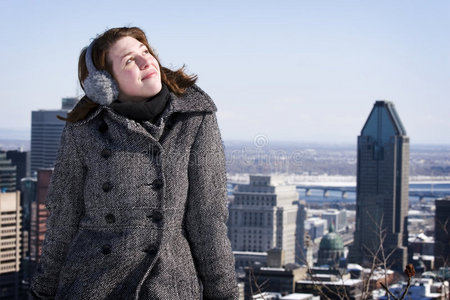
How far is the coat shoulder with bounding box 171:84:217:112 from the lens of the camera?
1.95 meters

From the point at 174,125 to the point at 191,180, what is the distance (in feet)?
0.41

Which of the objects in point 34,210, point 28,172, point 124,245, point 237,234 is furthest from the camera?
point 28,172

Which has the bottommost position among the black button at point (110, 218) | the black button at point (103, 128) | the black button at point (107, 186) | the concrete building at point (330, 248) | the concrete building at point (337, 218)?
the concrete building at point (330, 248)

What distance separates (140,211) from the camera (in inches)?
74.5

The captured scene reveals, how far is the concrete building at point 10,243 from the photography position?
26.4 meters

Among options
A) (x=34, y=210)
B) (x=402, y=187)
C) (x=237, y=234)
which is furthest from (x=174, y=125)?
(x=402, y=187)

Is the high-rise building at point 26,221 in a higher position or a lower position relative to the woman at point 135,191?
lower

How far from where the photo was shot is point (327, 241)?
120 ft

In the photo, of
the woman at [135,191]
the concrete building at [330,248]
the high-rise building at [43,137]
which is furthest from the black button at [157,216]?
the high-rise building at [43,137]

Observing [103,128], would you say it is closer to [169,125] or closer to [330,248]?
[169,125]

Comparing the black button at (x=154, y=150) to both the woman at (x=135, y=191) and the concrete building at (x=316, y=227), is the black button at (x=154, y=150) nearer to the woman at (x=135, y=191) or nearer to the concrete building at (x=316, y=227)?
the woman at (x=135, y=191)

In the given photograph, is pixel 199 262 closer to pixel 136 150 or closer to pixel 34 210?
pixel 136 150

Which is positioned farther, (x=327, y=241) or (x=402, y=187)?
(x=402, y=187)

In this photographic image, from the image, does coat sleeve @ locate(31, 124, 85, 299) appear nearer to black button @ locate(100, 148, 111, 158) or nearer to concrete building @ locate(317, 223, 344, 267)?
black button @ locate(100, 148, 111, 158)
